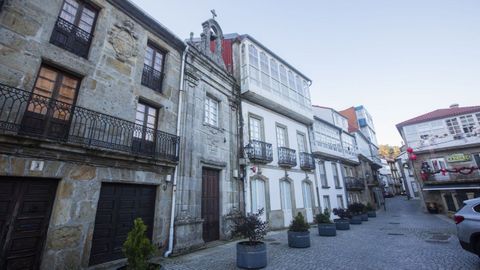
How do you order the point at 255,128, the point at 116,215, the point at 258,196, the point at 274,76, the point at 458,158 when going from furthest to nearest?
the point at 458,158, the point at 274,76, the point at 255,128, the point at 258,196, the point at 116,215

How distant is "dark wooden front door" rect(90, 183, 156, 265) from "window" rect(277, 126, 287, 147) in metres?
9.57

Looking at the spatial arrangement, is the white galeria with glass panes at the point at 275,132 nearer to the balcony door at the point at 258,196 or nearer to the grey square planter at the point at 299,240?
the balcony door at the point at 258,196

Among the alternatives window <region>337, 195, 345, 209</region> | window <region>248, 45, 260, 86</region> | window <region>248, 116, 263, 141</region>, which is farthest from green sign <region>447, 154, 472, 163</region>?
window <region>248, 45, 260, 86</region>

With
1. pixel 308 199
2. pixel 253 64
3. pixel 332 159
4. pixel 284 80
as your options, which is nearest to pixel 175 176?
pixel 253 64

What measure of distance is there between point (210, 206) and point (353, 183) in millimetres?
18124

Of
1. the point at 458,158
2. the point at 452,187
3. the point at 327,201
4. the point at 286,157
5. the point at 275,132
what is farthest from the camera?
the point at 458,158

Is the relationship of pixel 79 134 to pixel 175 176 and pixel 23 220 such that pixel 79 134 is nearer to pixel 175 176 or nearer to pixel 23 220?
pixel 23 220

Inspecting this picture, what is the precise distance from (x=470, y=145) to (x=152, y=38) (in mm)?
26701

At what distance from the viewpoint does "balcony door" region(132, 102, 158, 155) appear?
7.60 m

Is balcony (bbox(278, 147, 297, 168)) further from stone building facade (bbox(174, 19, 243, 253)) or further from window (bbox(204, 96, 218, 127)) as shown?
window (bbox(204, 96, 218, 127))

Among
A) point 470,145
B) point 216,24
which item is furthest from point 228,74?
point 470,145

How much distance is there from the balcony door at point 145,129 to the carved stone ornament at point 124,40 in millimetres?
1926

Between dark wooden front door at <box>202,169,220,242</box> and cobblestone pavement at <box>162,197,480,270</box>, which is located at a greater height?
dark wooden front door at <box>202,169,220,242</box>

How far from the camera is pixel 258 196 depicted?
11.9m
